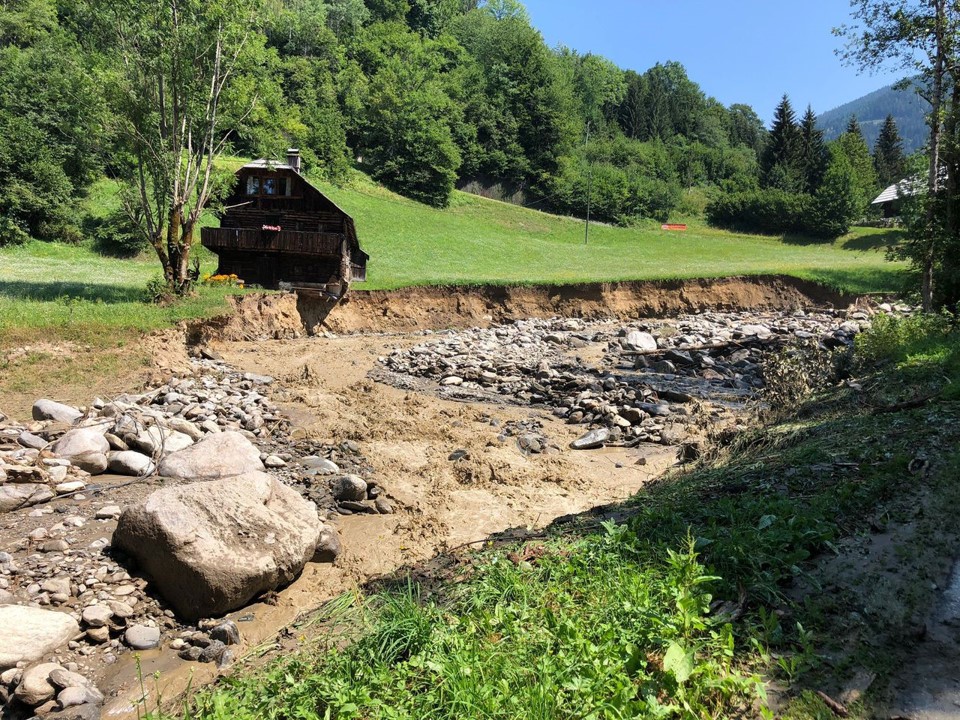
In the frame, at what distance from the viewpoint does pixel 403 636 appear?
382 cm

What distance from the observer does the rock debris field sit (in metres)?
5.38

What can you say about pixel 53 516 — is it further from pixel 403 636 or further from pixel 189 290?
pixel 189 290

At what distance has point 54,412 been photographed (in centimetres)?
1005

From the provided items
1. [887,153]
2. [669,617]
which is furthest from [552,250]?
[887,153]

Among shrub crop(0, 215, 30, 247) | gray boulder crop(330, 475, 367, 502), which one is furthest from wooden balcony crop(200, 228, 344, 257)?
gray boulder crop(330, 475, 367, 502)

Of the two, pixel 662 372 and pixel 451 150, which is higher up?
pixel 451 150

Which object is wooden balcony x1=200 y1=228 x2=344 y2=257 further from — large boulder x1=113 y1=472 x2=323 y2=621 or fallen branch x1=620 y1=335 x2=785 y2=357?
large boulder x1=113 y1=472 x2=323 y2=621

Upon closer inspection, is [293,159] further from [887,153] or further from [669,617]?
[887,153]

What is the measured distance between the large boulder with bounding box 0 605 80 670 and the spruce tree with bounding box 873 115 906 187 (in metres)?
85.3

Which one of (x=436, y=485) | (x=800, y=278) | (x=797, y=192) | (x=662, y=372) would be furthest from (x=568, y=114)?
(x=436, y=485)

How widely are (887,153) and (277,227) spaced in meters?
79.9

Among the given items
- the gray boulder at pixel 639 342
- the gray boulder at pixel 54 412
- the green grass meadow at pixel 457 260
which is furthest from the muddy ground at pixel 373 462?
the green grass meadow at pixel 457 260

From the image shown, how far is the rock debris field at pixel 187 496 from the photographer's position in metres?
5.38

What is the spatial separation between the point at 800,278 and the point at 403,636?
3423 cm
